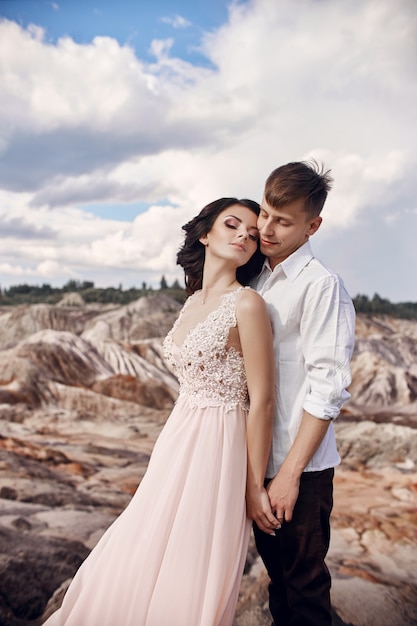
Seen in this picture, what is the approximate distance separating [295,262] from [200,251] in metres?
0.45

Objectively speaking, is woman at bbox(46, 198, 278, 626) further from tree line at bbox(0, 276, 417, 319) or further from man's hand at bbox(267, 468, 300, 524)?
tree line at bbox(0, 276, 417, 319)

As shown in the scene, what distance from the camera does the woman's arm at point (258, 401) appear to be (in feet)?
5.39

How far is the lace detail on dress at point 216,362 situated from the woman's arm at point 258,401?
0.07 meters

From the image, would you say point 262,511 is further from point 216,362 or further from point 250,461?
point 216,362

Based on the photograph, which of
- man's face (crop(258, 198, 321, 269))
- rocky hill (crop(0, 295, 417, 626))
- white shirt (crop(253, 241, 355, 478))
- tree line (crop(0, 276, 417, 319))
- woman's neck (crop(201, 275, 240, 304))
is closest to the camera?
white shirt (crop(253, 241, 355, 478))

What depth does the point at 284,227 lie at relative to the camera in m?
1.75

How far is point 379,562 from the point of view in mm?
3502

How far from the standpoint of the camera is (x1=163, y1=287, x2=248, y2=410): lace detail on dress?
68.6 inches

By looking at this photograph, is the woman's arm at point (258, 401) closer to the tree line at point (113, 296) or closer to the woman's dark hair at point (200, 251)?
the woman's dark hair at point (200, 251)

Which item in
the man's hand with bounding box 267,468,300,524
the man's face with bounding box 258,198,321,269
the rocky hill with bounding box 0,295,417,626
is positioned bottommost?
the rocky hill with bounding box 0,295,417,626

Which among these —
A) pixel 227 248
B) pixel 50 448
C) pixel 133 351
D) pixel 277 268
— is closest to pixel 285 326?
pixel 277 268

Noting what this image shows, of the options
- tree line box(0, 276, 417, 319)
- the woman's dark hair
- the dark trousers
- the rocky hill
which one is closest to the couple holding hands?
the dark trousers

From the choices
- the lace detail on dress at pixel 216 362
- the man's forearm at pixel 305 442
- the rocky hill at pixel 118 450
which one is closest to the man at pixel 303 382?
the man's forearm at pixel 305 442

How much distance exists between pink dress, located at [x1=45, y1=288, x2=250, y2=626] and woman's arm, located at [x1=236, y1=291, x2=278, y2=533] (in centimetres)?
4
